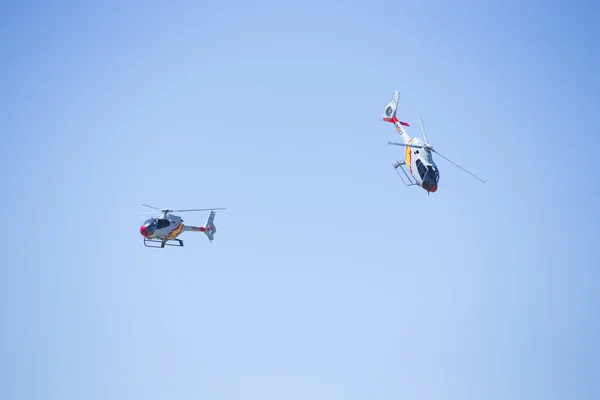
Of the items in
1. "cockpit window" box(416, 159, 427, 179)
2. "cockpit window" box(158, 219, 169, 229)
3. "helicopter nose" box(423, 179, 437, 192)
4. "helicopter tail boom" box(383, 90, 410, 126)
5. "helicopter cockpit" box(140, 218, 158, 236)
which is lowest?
"helicopter cockpit" box(140, 218, 158, 236)

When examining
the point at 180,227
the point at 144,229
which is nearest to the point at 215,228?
the point at 180,227

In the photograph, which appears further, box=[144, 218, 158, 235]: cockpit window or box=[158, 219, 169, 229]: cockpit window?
box=[158, 219, 169, 229]: cockpit window

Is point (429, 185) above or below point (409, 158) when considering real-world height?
below

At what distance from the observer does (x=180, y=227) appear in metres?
53.8

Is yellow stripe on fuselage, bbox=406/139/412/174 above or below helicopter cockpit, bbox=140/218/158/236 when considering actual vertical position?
above

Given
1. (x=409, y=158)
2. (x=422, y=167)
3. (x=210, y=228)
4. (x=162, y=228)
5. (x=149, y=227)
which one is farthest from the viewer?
(x=210, y=228)

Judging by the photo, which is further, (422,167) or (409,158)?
(409,158)

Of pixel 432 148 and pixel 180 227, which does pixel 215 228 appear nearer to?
pixel 180 227

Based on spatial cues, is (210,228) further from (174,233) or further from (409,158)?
(409,158)

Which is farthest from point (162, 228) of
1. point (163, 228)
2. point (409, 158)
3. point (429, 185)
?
point (429, 185)

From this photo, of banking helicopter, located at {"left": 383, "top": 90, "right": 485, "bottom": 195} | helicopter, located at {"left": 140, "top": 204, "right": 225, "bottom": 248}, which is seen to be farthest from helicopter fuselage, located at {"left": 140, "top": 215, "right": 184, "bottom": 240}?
banking helicopter, located at {"left": 383, "top": 90, "right": 485, "bottom": 195}

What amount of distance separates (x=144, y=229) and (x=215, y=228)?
12832 mm

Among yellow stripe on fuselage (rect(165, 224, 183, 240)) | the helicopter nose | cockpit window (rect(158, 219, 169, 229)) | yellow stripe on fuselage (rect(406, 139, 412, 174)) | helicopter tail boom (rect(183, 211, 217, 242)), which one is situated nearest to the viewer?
the helicopter nose

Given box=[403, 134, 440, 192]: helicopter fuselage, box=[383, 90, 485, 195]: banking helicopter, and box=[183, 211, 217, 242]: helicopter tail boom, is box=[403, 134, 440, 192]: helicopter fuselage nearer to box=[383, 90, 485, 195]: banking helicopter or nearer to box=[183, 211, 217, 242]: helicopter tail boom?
box=[383, 90, 485, 195]: banking helicopter
